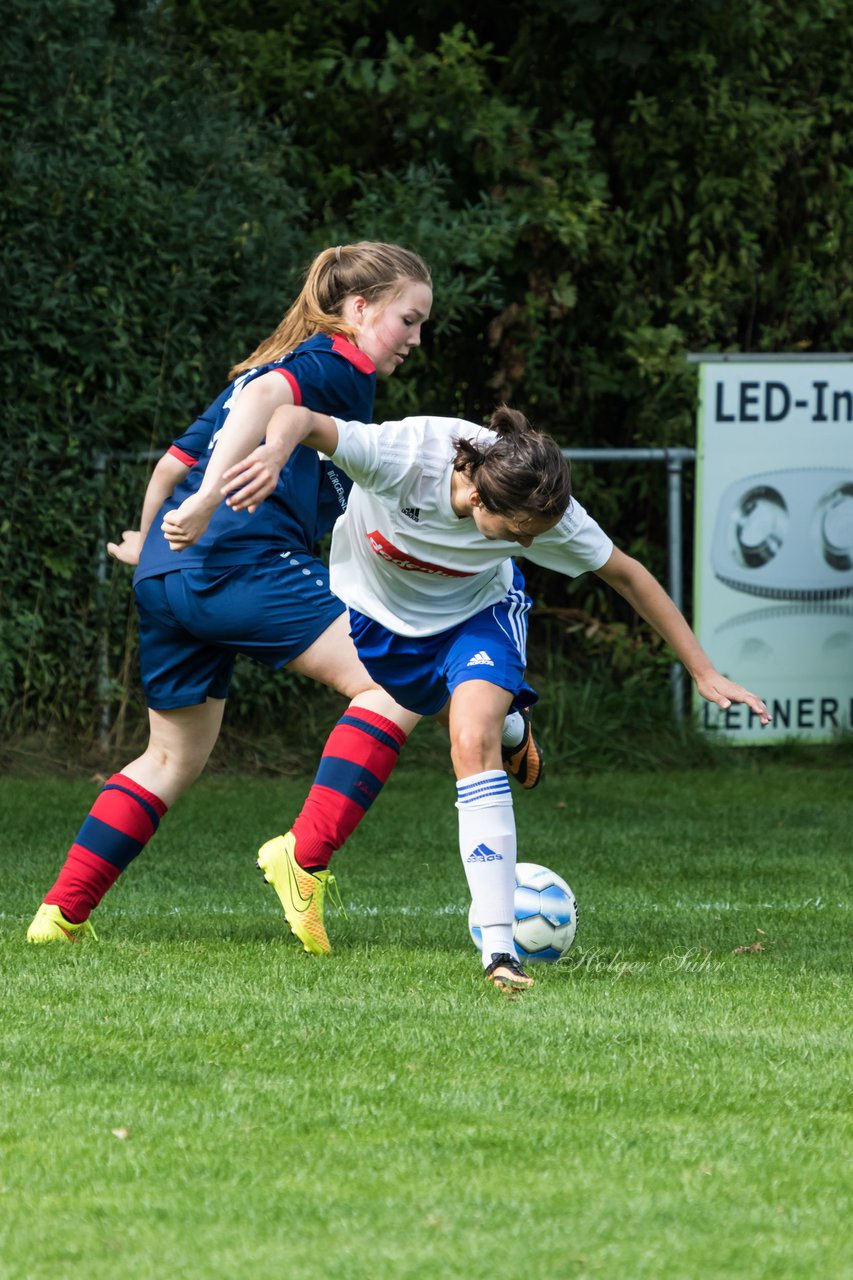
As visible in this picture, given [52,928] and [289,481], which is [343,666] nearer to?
[289,481]

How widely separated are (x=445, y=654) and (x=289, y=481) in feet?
2.58

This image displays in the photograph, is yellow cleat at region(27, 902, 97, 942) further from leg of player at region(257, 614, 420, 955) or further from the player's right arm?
the player's right arm

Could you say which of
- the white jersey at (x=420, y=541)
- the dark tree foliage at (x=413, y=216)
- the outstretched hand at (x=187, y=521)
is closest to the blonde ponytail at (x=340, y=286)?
the white jersey at (x=420, y=541)

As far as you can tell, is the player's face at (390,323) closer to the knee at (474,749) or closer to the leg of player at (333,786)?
the leg of player at (333,786)

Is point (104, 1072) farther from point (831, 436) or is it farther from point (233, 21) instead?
point (233, 21)

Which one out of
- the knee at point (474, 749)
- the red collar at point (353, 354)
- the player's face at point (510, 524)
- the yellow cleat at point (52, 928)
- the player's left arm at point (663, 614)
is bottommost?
the yellow cleat at point (52, 928)

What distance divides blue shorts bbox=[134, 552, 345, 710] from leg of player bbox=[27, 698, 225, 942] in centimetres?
9

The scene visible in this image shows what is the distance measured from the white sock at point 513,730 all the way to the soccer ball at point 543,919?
1.91 feet

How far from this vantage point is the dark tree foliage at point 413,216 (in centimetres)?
912

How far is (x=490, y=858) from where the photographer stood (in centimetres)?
438

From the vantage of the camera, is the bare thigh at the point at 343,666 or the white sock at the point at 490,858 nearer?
the white sock at the point at 490,858

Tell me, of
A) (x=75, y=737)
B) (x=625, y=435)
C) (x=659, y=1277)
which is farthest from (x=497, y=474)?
(x=625, y=435)

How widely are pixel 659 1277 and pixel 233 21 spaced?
9283 mm

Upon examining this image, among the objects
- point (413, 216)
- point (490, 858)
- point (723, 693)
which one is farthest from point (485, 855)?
point (413, 216)
